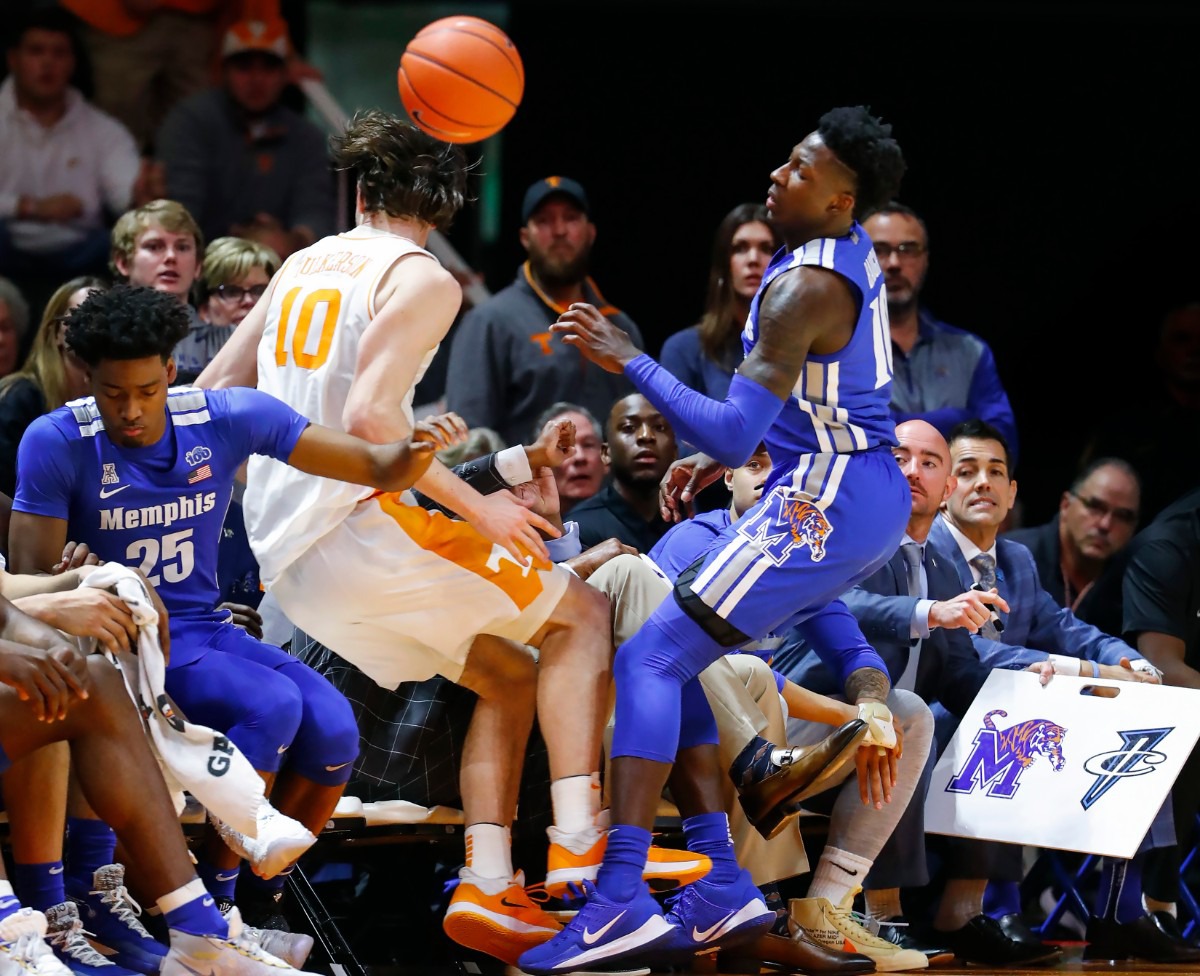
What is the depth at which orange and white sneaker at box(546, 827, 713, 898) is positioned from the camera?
421 cm

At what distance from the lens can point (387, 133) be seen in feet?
14.3

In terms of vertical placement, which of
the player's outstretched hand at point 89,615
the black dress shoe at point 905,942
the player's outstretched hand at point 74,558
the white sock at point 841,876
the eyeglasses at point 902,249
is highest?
the eyeglasses at point 902,249

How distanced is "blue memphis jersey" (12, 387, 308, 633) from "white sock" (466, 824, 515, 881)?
83 cm

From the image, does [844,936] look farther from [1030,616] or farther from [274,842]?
[274,842]

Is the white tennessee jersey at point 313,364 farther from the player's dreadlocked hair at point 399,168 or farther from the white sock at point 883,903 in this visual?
the white sock at point 883,903

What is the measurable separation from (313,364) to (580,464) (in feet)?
6.02

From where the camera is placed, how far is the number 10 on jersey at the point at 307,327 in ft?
13.9

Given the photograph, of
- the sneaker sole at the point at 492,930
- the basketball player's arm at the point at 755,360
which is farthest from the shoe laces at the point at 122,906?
the basketball player's arm at the point at 755,360

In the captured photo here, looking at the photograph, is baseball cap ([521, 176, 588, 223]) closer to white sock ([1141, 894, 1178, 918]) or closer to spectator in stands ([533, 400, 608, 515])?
spectator in stands ([533, 400, 608, 515])

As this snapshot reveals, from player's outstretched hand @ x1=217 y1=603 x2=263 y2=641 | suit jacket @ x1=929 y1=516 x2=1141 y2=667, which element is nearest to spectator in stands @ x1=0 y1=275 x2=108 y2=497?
player's outstretched hand @ x1=217 y1=603 x2=263 y2=641

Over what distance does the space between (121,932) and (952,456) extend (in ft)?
10.1

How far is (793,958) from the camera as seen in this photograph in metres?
4.52

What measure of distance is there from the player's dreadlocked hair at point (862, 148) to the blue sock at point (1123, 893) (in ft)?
7.28

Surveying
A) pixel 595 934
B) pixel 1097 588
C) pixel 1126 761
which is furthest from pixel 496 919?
pixel 1097 588
